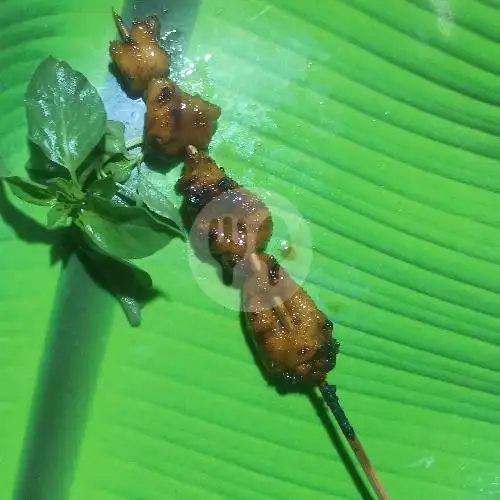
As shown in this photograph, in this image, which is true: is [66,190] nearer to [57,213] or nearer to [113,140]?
[57,213]

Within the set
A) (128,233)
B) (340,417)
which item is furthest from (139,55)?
(340,417)

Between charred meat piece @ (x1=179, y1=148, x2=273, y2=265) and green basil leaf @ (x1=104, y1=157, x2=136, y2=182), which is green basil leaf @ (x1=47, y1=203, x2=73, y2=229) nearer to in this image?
green basil leaf @ (x1=104, y1=157, x2=136, y2=182)

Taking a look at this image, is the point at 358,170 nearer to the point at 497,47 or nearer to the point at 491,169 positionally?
the point at 491,169

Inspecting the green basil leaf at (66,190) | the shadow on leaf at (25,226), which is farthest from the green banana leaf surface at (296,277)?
the green basil leaf at (66,190)

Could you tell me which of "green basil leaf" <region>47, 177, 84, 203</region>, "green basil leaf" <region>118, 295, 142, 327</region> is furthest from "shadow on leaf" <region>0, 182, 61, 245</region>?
"green basil leaf" <region>118, 295, 142, 327</region>

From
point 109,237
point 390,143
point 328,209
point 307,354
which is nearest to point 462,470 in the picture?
point 307,354
